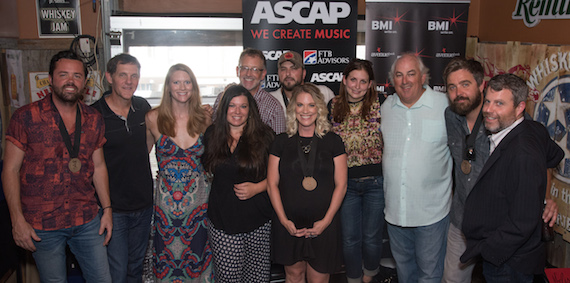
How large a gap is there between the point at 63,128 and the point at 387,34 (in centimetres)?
310

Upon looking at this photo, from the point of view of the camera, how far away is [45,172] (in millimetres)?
2426

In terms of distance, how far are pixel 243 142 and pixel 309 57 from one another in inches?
69.9

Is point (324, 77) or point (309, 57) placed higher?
point (309, 57)

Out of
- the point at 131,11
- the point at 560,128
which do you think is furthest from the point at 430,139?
the point at 131,11

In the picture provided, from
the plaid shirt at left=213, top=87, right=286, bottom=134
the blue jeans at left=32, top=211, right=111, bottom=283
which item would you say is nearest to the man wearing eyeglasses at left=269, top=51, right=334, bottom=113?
the plaid shirt at left=213, top=87, right=286, bottom=134

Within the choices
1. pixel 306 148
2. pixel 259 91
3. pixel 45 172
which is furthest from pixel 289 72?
pixel 45 172

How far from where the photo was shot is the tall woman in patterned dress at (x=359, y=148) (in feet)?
9.66

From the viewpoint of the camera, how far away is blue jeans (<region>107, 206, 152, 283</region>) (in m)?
2.79

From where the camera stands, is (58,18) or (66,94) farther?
(58,18)

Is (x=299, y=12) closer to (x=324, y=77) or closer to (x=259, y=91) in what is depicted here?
(x=324, y=77)

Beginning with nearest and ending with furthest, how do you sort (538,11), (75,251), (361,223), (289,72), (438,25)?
1. (75,251)
2. (361,223)
3. (289,72)
4. (538,11)
5. (438,25)

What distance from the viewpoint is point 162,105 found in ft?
9.50

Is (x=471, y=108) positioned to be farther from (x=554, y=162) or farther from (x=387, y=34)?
(x=387, y=34)

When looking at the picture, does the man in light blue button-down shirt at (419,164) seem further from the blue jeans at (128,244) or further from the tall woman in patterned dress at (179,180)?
the blue jeans at (128,244)
